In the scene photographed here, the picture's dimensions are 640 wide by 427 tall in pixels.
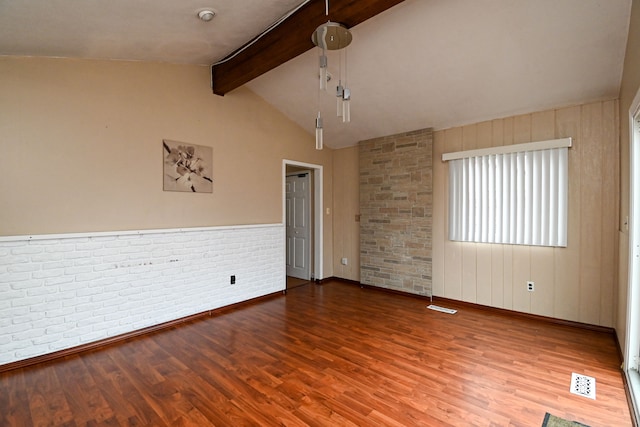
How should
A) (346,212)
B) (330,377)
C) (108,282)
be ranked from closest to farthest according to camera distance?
1. (330,377)
2. (108,282)
3. (346,212)

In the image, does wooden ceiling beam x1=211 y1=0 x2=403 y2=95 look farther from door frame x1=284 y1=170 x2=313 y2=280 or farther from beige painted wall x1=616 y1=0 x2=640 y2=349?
door frame x1=284 y1=170 x2=313 y2=280

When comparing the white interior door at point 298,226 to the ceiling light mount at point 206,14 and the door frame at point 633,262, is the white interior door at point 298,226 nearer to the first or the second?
the ceiling light mount at point 206,14

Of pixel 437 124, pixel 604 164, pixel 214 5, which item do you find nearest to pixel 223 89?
pixel 214 5

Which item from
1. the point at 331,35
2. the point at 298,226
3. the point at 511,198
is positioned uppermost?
the point at 331,35

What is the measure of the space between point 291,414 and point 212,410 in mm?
534

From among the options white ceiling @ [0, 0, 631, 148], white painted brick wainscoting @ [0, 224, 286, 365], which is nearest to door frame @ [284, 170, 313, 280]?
white painted brick wainscoting @ [0, 224, 286, 365]

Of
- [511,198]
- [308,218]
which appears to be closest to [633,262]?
[511,198]

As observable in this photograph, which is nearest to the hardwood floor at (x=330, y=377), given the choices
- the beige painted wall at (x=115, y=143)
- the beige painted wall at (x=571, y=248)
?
the beige painted wall at (x=571, y=248)

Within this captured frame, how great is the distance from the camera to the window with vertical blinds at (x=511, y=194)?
134 inches

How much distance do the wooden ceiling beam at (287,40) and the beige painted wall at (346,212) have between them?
245cm

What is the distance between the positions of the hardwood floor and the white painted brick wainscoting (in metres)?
0.24

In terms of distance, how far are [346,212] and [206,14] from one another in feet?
12.4

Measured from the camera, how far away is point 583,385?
2.26 metres

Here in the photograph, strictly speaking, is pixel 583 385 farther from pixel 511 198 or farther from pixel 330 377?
pixel 511 198
